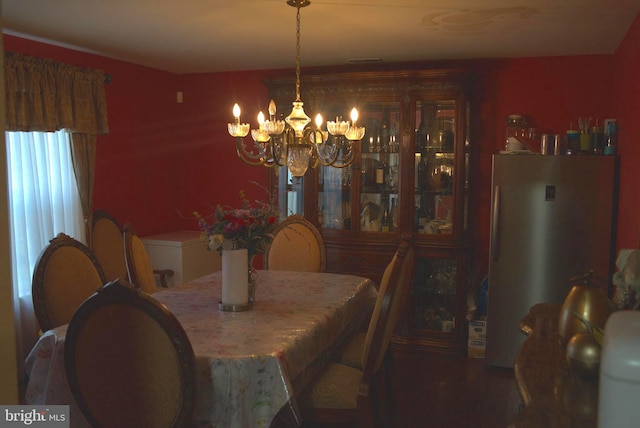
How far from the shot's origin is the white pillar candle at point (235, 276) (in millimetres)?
2564

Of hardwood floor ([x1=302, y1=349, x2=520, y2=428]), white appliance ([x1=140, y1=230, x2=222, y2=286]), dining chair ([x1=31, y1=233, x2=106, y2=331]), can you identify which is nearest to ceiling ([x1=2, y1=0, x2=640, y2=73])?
dining chair ([x1=31, y1=233, x2=106, y2=331])

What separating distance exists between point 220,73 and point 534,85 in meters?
2.73

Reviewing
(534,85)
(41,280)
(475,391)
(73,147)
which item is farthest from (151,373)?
(534,85)

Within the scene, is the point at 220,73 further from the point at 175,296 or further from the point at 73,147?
the point at 175,296

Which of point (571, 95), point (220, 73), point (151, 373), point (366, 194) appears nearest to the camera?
point (151, 373)

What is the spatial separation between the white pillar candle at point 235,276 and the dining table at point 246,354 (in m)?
0.07

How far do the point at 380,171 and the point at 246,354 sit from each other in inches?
107

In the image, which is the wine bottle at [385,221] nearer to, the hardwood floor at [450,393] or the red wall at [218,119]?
the red wall at [218,119]

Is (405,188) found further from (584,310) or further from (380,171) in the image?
(584,310)

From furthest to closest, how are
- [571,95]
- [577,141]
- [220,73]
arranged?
[220,73], [571,95], [577,141]

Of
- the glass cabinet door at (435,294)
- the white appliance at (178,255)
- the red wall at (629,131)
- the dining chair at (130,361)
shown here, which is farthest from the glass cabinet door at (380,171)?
the dining chair at (130,361)

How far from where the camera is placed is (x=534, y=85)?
4238 mm

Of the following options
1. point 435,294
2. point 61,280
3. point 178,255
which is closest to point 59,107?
point 178,255

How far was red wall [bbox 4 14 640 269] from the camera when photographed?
3.66 meters
